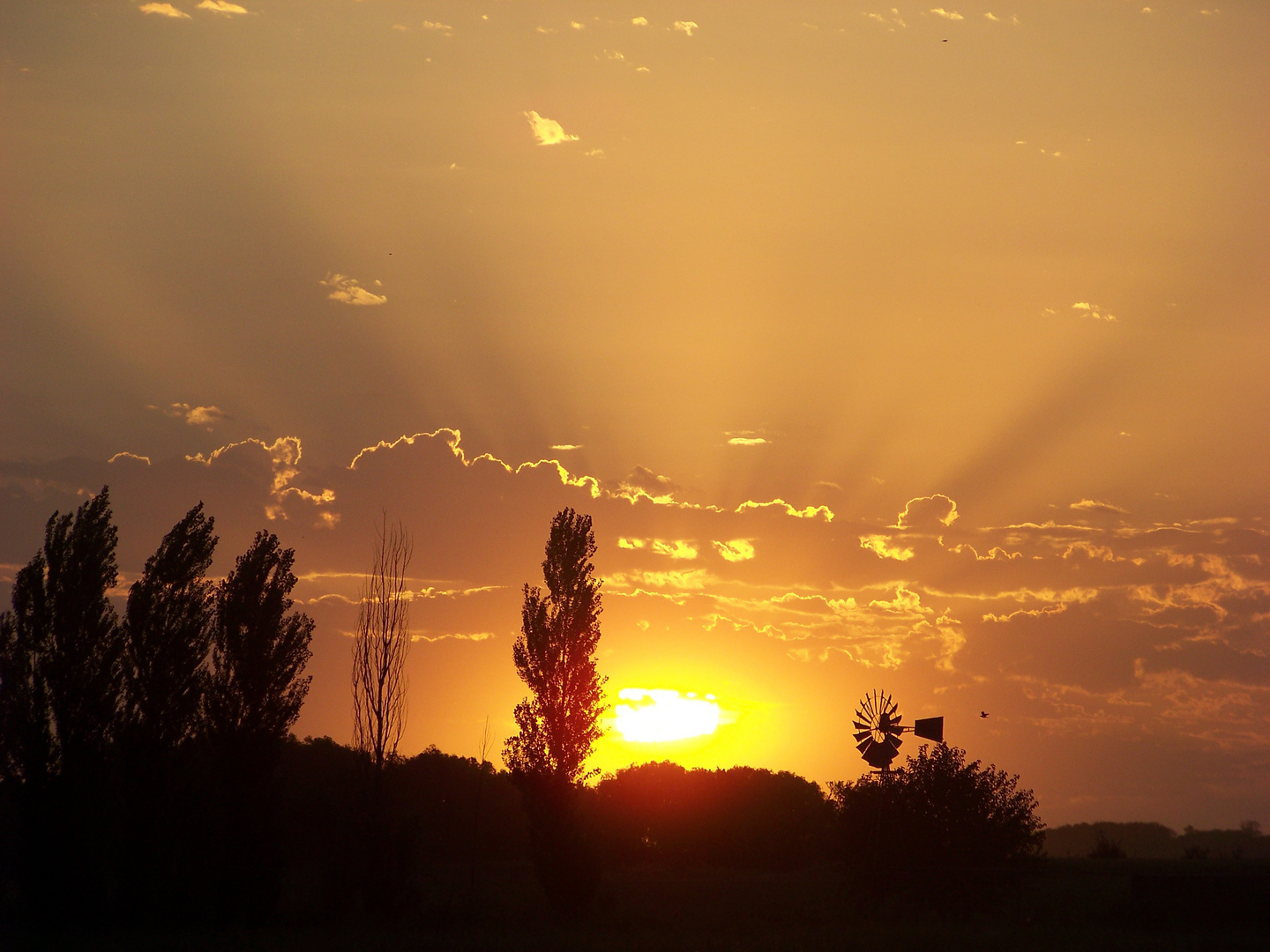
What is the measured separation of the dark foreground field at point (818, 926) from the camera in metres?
27.1

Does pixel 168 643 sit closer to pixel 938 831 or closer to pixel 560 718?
pixel 560 718

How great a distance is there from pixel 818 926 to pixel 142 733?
77.3 ft

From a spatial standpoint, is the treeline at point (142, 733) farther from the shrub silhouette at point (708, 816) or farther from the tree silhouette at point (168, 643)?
the shrub silhouette at point (708, 816)

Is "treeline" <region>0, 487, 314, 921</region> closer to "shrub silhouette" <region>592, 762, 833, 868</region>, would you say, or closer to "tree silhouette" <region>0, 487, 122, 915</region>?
"tree silhouette" <region>0, 487, 122, 915</region>

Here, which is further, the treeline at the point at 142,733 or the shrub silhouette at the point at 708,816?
the shrub silhouette at the point at 708,816

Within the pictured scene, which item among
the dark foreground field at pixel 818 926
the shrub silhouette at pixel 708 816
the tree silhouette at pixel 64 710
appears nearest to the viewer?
the dark foreground field at pixel 818 926

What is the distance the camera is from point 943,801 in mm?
36969

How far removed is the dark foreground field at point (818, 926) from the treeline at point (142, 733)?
7.05ft

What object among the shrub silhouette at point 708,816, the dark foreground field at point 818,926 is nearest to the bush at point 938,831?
the dark foreground field at point 818,926

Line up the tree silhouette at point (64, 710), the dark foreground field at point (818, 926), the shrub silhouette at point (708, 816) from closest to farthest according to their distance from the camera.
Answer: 1. the dark foreground field at point (818, 926)
2. the tree silhouette at point (64, 710)
3. the shrub silhouette at point (708, 816)

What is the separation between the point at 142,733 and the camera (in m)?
35.8

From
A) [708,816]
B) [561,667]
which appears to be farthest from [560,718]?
[708,816]

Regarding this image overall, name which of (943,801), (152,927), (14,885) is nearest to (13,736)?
(14,885)

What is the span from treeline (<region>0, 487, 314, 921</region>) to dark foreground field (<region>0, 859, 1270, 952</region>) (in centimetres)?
215
